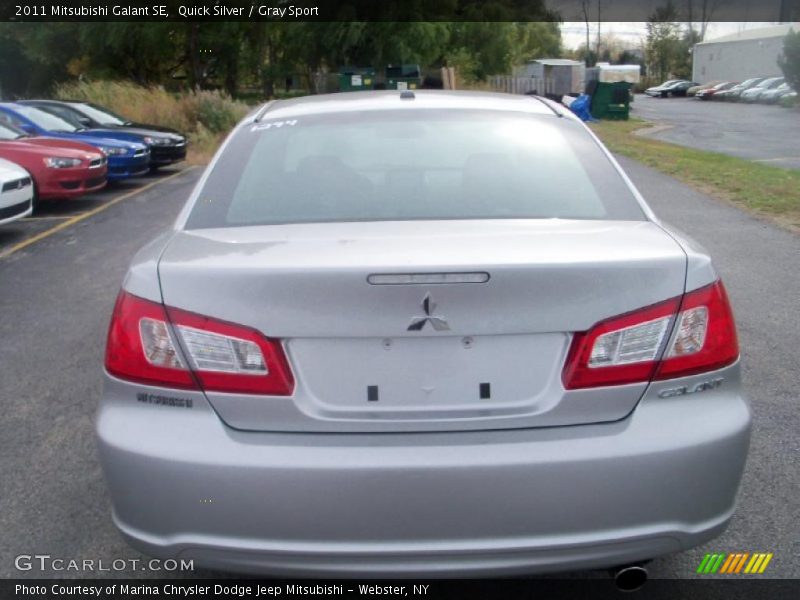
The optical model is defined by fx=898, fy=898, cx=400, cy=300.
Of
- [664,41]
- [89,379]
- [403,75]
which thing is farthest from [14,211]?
[664,41]

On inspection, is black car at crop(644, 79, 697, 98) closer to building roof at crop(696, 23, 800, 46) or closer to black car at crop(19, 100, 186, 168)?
building roof at crop(696, 23, 800, 46)

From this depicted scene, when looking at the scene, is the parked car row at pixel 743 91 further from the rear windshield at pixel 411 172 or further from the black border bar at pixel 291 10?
the rear windshield at pixel 411 172

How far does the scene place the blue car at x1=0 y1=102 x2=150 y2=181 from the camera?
49.3 ft

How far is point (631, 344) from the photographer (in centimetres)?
239

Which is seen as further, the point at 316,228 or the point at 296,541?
the point at 316,228

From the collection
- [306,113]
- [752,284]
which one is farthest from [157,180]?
[306,113]

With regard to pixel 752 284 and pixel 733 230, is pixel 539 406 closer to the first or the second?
pixel 752 284

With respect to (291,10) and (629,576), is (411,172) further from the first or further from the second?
(291,10)

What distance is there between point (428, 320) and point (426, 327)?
0.02 m

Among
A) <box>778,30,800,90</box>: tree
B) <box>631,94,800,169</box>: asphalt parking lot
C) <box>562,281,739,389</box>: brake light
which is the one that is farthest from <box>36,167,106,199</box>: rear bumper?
<box>778,30,800,90</box>: tree

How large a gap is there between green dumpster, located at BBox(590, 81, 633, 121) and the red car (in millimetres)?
29125

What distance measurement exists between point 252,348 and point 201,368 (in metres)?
0.16

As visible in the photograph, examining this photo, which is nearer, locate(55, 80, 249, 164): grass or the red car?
the red car

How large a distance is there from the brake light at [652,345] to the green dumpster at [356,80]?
122 ft
